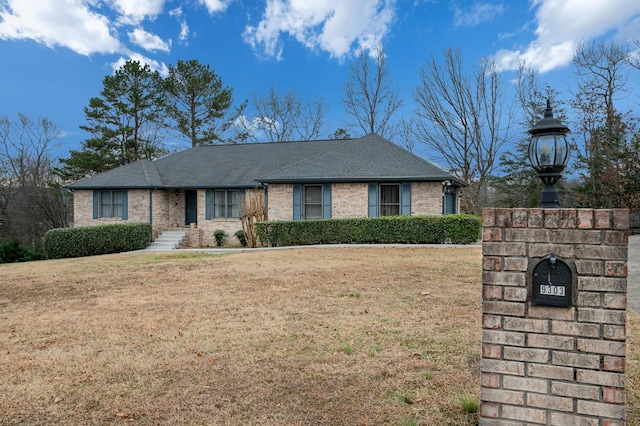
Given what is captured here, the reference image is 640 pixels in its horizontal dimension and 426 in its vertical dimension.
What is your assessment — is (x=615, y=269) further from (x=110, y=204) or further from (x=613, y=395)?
(x=110, y=204)

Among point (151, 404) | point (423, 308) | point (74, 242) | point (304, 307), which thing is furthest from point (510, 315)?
point (74, 242)

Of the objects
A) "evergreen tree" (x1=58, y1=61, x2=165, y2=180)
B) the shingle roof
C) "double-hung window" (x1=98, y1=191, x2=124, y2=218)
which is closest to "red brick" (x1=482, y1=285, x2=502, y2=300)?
the shingle roof

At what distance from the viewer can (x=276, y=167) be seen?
19.0 metres

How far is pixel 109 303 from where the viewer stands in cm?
622

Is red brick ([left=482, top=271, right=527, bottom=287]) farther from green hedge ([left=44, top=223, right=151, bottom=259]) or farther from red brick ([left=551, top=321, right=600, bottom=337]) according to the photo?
green hedge ([left=44, top=223, right=151, bottom=259])

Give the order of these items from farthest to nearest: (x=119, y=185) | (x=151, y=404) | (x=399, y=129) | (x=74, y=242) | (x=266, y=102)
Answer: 1. (x=266, y=102)
2. (x=399, y=129)
3. (x=119, y=185)
4. (x=74, y=242)
5. (x=151, y=404)

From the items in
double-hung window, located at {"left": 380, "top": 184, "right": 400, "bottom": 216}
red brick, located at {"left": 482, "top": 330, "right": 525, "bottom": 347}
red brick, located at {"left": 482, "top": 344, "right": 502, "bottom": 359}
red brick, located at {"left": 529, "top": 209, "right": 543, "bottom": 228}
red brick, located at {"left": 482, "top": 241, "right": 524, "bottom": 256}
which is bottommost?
red brick, located at {"left": 482, "top": 344, "right": 502, "bottom": 359}

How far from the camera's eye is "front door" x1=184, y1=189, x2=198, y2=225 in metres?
19.7

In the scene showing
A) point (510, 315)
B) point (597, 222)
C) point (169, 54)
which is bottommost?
point (510, 315)

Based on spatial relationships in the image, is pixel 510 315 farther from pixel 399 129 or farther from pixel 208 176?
pixel 399 129

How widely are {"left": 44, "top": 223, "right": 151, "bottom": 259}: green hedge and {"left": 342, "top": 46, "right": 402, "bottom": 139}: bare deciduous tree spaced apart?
18.4 m

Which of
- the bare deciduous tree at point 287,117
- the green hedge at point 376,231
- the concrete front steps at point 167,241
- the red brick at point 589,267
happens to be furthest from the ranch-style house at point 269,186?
the red brick at point 589,267

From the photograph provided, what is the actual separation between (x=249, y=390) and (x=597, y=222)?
265cm

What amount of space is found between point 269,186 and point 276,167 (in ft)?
7.33
